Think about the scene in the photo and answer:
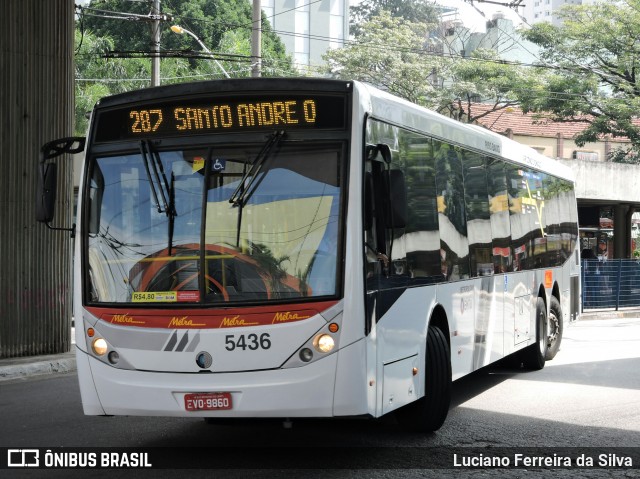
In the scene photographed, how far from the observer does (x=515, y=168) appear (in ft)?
44.8

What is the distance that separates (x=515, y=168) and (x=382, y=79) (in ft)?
147

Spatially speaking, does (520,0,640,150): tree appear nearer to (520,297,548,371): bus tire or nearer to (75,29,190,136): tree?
(75,29,190,136): tree

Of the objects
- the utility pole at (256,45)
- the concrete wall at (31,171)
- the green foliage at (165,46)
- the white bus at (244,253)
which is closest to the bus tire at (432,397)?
the white bus at (244,253)

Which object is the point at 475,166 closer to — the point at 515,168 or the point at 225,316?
the point at 515,168

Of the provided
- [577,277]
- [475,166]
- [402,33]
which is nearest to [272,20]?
[402,33]

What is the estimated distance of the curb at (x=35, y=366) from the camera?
44.9 ft

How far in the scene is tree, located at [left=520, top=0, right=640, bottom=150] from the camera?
46750mm

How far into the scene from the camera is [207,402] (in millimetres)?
7594

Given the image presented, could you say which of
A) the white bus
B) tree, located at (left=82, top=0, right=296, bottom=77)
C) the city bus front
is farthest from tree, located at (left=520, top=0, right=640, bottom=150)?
the city bus front

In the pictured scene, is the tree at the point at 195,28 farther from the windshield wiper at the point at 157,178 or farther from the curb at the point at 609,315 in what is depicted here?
the windshield wiper at the point at 157,178

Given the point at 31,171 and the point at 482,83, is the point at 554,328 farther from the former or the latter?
the point at 482,83

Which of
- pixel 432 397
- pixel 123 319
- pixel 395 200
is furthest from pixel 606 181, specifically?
pixel 123 319

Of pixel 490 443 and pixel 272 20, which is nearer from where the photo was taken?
pixel 490 443

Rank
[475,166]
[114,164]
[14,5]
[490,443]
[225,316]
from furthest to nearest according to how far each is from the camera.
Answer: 1. [14,5]
2. [475,166]
3. [490,443]
4. [114,164]
5. [225,316]
